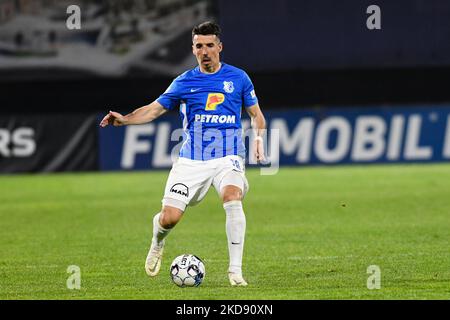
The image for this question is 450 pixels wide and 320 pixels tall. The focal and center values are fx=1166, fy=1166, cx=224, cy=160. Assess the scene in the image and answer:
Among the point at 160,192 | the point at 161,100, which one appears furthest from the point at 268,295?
the point at 160,192

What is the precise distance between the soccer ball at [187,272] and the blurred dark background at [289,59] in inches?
658

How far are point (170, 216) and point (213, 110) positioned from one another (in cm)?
98

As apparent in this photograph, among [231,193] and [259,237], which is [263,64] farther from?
[231,193]

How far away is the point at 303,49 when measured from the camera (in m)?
26.3

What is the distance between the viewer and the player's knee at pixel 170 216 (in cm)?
984

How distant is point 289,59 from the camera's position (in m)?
26.4
